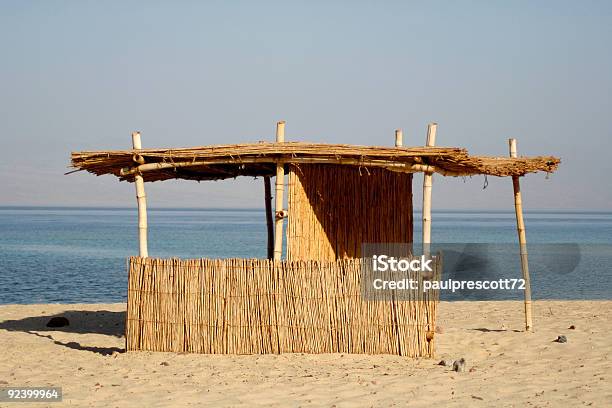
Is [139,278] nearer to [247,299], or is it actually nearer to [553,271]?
[247,299]

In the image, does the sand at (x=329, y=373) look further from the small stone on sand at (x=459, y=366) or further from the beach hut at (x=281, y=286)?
the beach hut at (x=281, y=286)

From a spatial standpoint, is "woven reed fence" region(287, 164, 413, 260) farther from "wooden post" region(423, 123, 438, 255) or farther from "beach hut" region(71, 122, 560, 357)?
"wooden post" region(423, 123, 438, 255)

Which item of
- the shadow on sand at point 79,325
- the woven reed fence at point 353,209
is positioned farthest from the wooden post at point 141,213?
the woven reed fence at point 353,209

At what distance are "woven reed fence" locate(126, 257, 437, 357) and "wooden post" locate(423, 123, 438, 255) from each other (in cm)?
63

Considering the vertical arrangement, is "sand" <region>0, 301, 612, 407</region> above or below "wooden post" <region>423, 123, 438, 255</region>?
below

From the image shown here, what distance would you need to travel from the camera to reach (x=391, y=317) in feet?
28.2

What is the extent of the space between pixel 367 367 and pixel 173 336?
223cm

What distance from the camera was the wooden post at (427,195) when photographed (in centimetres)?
871

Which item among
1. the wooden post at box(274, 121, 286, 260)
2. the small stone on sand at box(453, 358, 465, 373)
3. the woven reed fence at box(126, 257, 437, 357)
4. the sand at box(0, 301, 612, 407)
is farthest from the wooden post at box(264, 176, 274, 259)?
Result: the small stone on sand at box(453, 358, 465, 373)

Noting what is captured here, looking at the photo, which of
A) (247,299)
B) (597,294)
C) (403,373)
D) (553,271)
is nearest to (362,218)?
(247,299)

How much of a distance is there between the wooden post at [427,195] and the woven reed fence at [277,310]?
63 centimetres

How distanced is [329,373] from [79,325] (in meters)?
5.10

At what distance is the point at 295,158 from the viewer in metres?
8.98

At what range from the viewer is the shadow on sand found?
10.7 meters
